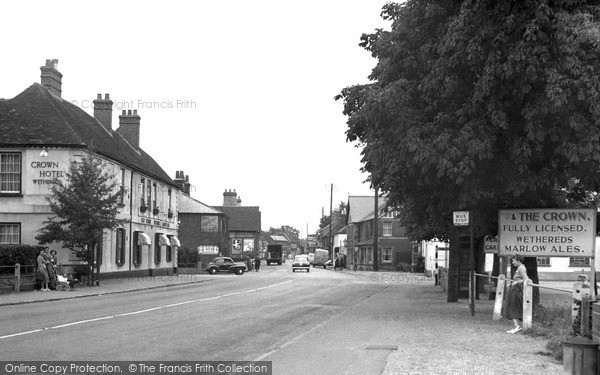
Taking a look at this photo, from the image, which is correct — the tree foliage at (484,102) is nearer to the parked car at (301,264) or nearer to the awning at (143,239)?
the awning at (143,239)

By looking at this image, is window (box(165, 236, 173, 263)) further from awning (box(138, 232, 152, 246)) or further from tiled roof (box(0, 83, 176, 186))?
tiled roof (box(0, 83, 176, 186))

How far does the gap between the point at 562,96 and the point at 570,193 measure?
7.75m

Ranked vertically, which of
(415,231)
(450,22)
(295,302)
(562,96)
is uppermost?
(450,22)

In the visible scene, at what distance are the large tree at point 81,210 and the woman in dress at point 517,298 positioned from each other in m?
21.1

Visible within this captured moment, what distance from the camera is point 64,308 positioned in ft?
68.4

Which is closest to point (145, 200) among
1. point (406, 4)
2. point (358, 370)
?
point (406, 4)

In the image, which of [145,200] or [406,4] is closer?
[406,4]

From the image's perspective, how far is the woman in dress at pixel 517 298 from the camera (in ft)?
50.2

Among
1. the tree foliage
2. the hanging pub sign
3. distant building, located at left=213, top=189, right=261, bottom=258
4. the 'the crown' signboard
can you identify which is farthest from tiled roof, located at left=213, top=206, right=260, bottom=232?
the 'the crown' signboard

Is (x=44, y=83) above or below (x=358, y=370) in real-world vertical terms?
above

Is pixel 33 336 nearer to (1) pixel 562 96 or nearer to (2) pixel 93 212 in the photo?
(1) pixel 562 96

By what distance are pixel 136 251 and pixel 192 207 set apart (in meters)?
Answer: 33.8

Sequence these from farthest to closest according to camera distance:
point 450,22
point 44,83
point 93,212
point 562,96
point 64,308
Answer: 1. point 44,83
2. point 93,212
3. point 64,308
4. point 450,22
5. point 562,96

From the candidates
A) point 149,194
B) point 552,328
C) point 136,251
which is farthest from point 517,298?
point 149,194
